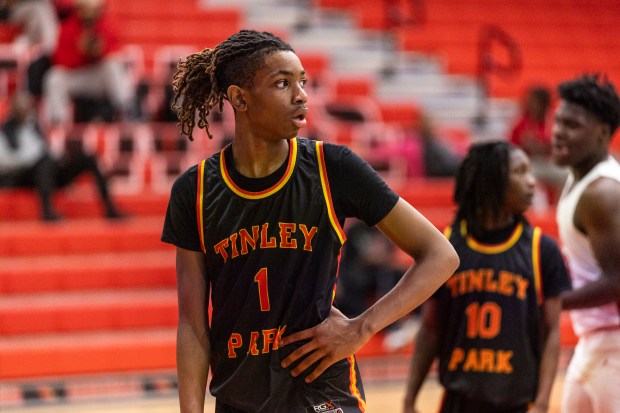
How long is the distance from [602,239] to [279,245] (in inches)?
54.3

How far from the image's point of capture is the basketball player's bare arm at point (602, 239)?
3207 millimetres

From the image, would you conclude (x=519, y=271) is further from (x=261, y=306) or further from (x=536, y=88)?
(x=536, y=88)

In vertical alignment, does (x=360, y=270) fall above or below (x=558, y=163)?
below

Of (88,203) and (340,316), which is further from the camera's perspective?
(88,203)

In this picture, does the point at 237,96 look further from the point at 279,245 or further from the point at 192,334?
the point at 192,334

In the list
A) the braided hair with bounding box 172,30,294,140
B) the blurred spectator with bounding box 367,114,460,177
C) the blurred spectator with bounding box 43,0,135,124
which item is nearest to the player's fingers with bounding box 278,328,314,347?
the braided hair with bounding box 172,30,294,140

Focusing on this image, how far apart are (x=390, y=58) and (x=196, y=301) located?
29.2 ft

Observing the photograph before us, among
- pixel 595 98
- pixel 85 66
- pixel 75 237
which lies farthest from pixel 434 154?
pixel 595 98

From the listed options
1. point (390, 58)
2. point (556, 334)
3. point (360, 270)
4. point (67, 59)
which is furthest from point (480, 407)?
point (390, 58)

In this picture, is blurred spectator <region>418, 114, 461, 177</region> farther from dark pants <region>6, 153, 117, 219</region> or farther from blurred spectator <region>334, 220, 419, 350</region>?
dark pants <region>6, 153, 117, 219</region>

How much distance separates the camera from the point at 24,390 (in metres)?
5.93

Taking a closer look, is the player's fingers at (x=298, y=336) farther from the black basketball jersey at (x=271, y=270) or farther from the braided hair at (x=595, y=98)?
the braided hair at (x=595, y=98)

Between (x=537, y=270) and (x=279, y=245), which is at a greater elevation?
(x=279, y=245)

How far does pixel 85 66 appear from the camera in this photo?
27.5 feet
